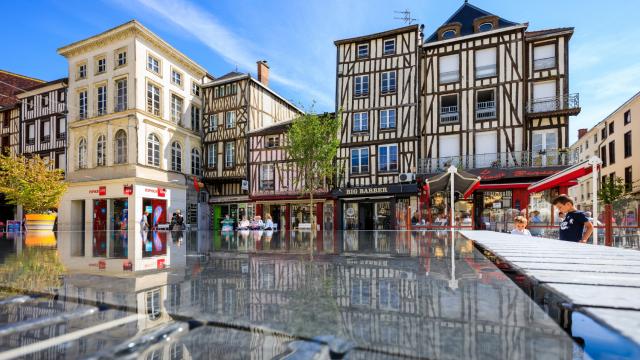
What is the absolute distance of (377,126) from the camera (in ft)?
69.2

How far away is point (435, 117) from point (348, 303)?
20091 millimetres

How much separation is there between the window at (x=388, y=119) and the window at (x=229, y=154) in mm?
10718

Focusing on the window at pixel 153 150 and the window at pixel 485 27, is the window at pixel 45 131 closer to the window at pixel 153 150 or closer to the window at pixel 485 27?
the window at pixel 153 150


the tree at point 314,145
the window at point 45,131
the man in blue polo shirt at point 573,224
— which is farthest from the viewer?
the window at point 45,131

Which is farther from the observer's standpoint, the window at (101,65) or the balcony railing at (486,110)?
the window at (101,65)

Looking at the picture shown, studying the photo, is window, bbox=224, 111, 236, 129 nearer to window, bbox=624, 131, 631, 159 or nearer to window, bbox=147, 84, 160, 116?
window, bbox=147, 84, 160, 116

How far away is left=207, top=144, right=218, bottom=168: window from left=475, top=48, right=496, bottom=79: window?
1797 centimetres

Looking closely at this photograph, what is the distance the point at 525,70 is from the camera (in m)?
18.7

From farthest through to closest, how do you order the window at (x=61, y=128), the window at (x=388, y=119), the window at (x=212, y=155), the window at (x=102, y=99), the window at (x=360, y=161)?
the window at (x=212, y=155) → the window at (x=61, y=128) → the window at (x=102, y=99) → the window at (x=360, y=161) → the window at (x=388, y=119)

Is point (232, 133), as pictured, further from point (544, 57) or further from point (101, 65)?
point (544, 57)

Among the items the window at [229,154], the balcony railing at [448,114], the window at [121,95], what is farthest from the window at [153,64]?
the balcony railing at [448,114]

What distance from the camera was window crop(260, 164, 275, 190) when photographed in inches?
940

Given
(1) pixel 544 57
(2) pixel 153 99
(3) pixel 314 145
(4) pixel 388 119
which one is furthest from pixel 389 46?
(2) pixel 153 99

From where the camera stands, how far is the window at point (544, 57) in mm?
18375
